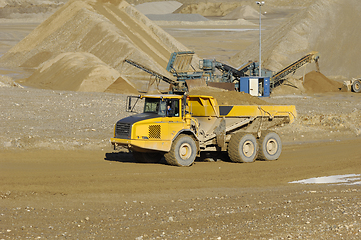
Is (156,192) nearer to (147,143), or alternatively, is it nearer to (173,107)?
(147,143)

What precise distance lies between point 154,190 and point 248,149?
206 inches

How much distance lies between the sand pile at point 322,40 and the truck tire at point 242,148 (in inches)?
1547

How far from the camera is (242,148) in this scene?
16.1m

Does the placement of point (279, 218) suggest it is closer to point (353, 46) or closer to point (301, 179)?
point (301, 179)

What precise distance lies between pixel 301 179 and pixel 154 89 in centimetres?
2987

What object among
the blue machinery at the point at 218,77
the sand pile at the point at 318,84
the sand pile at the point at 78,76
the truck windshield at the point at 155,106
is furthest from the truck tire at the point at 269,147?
the sand pile at the point at 318,84

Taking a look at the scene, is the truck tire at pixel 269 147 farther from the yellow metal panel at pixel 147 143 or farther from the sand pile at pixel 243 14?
the sand pile at pixel 243 14

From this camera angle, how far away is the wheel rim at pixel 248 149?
16.3 meters

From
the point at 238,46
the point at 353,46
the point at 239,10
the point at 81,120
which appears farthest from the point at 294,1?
the point at 81,120

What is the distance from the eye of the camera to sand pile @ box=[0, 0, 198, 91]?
4706cm

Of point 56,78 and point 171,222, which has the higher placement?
point 56,78

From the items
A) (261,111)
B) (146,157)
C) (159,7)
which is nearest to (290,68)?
(261,111)

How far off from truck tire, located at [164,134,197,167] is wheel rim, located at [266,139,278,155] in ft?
10.1

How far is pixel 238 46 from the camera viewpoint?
81438mm
